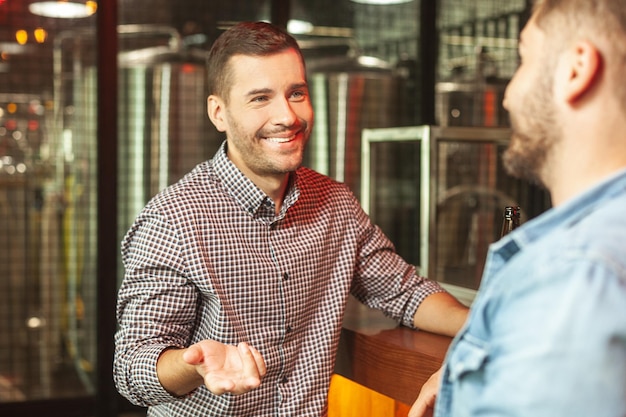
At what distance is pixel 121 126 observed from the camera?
12.0 ft

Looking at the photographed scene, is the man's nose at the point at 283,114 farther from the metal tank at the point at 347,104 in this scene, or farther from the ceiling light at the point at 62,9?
the metal tank at the point at 347,104

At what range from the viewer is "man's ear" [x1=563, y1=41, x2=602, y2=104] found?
0.83m

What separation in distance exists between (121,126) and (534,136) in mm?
2982

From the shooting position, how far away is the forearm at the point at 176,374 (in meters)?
1.40

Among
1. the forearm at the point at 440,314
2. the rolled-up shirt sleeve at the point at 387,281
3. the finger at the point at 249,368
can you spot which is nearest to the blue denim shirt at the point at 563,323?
the finger at the point at 249,368

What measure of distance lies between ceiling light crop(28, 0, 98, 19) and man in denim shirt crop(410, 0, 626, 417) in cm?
292

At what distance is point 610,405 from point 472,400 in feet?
0.51

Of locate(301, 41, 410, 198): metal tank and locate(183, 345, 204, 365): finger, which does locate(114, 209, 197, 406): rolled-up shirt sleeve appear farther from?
locate(301, 41, 410, 198): metal tank

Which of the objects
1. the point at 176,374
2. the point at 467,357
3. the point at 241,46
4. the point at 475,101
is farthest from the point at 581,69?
the point at 475,101

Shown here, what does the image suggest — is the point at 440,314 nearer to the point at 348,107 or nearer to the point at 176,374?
the point at 176,374

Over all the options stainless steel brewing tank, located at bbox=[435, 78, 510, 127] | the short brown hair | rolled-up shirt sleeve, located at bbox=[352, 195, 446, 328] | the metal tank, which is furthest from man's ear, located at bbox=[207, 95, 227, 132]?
stainless steel brewing tank, located at bbox=[435, 78, 510, 127]

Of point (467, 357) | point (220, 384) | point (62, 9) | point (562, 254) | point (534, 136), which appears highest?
point (62, 9)

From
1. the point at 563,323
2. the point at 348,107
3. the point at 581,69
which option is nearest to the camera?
the point at 563,323

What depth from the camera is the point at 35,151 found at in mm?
3660
